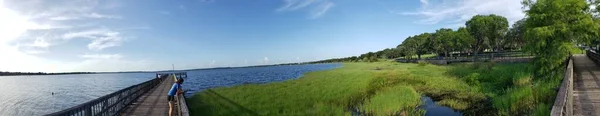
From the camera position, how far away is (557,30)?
3005cm

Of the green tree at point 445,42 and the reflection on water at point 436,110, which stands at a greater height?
the green tree at point 445,42

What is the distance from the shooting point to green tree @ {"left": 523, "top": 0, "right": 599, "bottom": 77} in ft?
97.1

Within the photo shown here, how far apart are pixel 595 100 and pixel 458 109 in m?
6.06

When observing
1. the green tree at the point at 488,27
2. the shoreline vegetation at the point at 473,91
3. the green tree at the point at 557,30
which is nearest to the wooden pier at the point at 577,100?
the shoreline vegetation at the point at 473,91

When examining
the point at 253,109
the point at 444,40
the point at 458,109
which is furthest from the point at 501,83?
the point at 444,40

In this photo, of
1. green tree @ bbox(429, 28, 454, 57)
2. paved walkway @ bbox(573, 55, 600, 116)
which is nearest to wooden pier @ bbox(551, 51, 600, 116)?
paved walkway @ bbox(573, 55, 600, 116)

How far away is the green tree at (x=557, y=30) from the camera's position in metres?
29.6

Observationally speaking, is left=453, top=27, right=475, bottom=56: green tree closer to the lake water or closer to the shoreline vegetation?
the lake water

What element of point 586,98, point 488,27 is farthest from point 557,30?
point 488,27

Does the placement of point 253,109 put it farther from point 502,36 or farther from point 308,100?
point 502,36

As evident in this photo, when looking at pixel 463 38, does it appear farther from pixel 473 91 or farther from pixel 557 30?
pixel 473 91

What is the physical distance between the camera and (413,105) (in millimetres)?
20172

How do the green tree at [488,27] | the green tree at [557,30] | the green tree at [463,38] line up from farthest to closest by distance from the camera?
the green tree at [463,38]
the green tree at [488,27]
the green tree at [557,30]

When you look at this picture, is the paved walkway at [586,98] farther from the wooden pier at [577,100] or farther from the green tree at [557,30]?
the green tree at [557,30]
